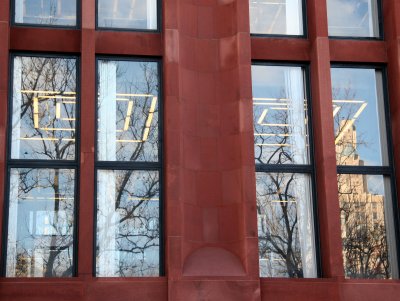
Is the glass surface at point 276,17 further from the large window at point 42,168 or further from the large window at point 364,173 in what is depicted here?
the large window at point 42,168

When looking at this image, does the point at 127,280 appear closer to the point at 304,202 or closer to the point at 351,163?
the point at 304,202

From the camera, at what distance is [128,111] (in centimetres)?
1862

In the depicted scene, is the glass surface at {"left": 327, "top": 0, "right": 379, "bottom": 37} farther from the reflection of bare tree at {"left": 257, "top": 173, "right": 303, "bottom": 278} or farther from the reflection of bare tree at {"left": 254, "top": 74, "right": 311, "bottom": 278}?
the reflection of bare tree at {"left": 257, "top": 173, "right": 303, "bottom": 278}

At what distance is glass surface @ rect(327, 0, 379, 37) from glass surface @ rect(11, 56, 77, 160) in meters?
6.24

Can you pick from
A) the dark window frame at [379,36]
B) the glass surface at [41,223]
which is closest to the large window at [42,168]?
the glass surface at [41,223]

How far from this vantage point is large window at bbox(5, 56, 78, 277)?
1745 cm

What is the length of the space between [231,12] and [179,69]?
1952mm

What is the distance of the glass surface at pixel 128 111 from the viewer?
1833cm

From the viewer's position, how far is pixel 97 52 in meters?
18.6


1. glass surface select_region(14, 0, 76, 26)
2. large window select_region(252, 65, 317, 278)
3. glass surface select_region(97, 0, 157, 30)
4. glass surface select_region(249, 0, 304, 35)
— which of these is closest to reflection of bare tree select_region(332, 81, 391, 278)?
large window select_region(252, 65, 317, 278)

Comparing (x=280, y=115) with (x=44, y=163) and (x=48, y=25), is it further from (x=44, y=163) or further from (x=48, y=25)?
(x=48, y=25)

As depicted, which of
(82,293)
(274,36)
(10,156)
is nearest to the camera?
(82,293)

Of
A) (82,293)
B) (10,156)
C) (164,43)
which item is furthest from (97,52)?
(82,293)

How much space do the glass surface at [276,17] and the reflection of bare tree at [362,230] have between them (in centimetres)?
373
